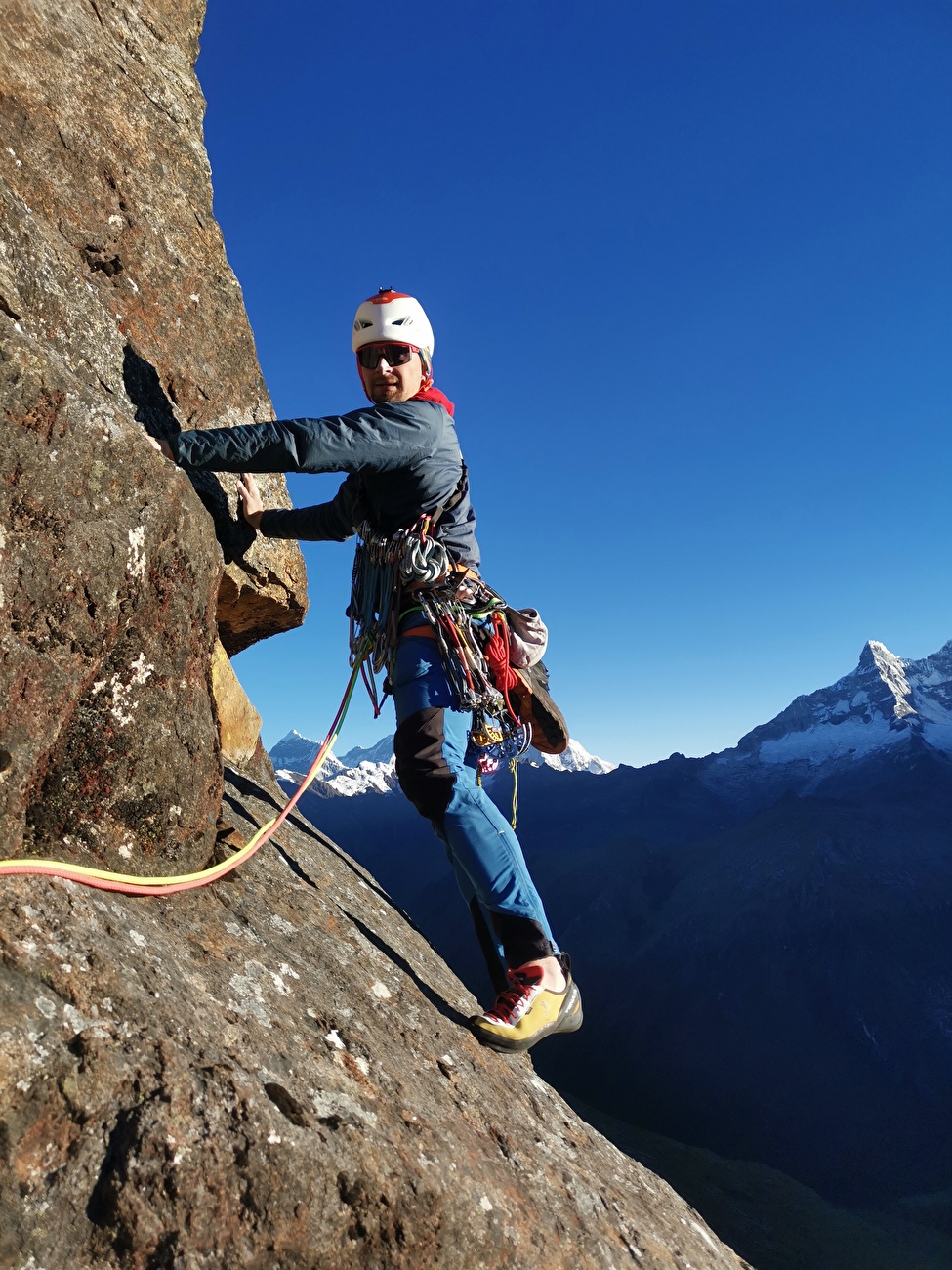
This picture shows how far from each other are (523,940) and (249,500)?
3.18 meters

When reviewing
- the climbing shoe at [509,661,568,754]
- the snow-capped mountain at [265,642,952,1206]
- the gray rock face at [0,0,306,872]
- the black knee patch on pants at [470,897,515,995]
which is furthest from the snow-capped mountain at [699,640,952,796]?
the gray rock face at [0,0,306,872]

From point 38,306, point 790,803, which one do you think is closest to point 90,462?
point 38,306

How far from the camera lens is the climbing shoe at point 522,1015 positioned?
3906 millimetres

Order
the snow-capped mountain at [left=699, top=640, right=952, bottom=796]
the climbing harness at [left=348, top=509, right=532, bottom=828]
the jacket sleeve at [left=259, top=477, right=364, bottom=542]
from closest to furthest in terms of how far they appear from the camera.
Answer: the climbing harness at [left=348, top=509, right=532, bottom=828] < the jacket sleeve at [left=259, top=477, right=364, bottom=542] < the snow-capped mountain at [left=699, top=640, right=952, bottom=796]

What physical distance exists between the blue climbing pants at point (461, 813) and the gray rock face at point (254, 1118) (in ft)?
2.16

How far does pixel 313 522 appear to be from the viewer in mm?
5055

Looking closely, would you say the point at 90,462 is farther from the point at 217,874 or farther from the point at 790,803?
the point at 790,803

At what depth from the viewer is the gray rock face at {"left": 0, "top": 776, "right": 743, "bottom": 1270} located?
2.09 meters

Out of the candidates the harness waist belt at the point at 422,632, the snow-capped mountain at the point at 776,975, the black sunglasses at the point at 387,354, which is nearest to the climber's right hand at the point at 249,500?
the black sunglasses at the point at 387,354

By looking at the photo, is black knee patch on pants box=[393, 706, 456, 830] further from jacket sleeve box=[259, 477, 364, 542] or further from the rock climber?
jacket sleeve box=[259, 477, 364, 542]

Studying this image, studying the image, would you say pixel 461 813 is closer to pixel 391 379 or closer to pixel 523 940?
pixel 523 940

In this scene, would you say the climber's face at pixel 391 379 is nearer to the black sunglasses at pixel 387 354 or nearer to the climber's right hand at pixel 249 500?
the black sunglasses at pixel 387 354

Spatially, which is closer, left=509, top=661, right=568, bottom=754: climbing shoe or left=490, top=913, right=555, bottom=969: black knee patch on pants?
left=490, top=913, right=555, bottom=969: black knee patch on pants

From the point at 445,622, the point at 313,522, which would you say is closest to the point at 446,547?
the point at 445,622
